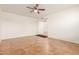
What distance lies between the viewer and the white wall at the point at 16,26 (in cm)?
166

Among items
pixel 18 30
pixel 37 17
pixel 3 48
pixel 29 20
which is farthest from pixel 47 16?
pixel 3 48

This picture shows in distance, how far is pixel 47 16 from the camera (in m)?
1.68

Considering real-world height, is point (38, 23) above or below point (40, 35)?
above

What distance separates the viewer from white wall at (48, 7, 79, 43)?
1.61 m

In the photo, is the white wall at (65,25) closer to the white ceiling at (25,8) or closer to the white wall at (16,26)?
the white ceiling at (25,8)

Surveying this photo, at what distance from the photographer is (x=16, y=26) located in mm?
1736

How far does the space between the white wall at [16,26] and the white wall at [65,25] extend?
345 mm

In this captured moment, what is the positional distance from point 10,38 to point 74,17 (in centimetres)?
127

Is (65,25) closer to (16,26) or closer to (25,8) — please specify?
(25,8)

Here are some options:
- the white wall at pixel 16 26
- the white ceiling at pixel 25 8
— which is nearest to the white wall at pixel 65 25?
the white ceiling at pixel 25 8

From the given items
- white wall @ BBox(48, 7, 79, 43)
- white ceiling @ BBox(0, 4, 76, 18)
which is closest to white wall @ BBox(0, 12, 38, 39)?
white ceiling @ BBox(0, 4, 76, 18)

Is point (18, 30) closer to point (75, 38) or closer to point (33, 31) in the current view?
point (33, 31)
